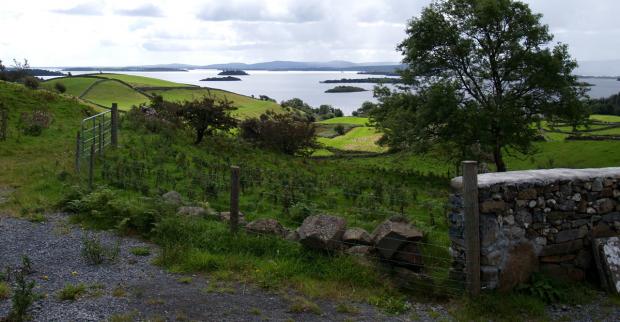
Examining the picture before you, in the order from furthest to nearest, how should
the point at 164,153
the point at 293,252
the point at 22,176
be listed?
1. the point at 164,153
2. the point at 22,176
3. the point at 293,252

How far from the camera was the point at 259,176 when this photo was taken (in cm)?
1788

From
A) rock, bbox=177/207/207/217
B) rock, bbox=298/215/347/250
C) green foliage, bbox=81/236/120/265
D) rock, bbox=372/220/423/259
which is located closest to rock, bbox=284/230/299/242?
rock, bbox=298/215/347/250

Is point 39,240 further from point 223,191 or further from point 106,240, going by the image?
point 223,191

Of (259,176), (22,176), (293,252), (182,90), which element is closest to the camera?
(293,252)

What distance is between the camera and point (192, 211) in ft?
36.7

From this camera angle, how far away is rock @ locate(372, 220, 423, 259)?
817 centimetres

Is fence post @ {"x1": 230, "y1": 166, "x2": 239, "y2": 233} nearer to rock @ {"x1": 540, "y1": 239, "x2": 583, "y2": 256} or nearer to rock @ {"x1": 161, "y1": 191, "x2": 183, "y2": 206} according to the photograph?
rock @ {"x1": 161, "y1": 191, "x2": 183, "y2": 206}

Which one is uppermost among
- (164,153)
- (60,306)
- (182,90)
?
(182,90)

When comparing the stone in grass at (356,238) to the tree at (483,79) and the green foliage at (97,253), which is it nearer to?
the green foliage at (97,253)

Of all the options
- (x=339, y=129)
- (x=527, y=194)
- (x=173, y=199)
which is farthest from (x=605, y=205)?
(x=339, y=129)

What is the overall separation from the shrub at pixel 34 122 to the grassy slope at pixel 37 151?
12.0 inches

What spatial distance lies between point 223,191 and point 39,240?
5.52 m

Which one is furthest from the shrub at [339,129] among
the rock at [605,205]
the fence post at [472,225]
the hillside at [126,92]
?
the fence post at [472,225]

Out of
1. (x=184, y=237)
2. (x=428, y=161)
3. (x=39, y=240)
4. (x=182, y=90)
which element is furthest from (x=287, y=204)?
(x=182, y=90)
